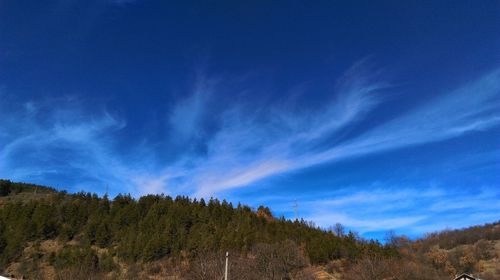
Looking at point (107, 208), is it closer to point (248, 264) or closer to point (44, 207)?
point (44, 207)

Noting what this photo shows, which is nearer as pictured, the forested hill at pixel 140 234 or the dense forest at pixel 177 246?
the dense forest at pixel 177 246

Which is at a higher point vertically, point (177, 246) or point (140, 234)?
point (140, 234)

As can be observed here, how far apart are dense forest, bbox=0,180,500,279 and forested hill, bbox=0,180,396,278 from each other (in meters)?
0.16

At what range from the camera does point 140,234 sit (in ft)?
215

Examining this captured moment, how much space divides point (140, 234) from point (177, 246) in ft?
21.1

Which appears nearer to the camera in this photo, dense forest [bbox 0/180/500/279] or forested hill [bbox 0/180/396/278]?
dense forest [bbox 0/180/500/279]

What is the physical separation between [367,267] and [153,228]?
3436cm

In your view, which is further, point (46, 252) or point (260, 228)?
point (260, 228)

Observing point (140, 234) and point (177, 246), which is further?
point (140, 234)

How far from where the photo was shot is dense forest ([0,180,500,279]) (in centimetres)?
5256

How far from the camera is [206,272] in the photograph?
44.5m

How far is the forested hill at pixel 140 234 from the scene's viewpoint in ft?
196

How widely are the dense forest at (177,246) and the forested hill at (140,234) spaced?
0.16m

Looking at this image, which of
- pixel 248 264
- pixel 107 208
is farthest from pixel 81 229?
pixel 248 264
